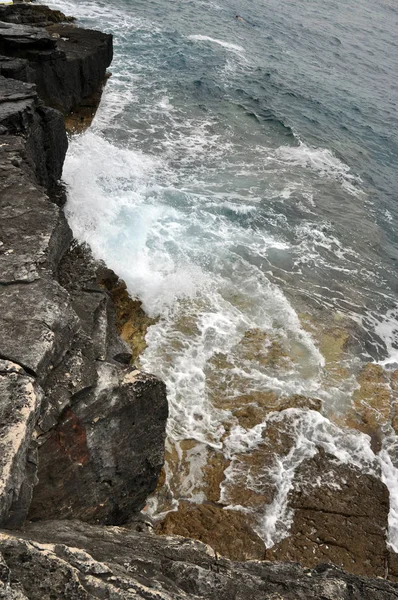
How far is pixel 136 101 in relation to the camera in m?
21.7

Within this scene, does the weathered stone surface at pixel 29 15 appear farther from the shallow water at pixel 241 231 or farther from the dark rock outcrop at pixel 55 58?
the shallow water at pixel 241 231

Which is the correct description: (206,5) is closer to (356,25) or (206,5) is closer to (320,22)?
(320,22)

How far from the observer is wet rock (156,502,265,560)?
7137 millimetres

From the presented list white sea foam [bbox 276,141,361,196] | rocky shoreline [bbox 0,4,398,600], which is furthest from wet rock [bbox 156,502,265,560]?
white sea foam [bbox 276,141,361,196]

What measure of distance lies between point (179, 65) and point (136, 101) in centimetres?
687

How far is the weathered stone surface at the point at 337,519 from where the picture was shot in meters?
7.39

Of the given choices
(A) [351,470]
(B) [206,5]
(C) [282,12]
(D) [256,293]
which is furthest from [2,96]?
(C) [282,12]

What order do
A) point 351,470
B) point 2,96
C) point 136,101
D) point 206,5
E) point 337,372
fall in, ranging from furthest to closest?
point 206,5 → point 136,101 → point 337,372 → point 2,96 → point 351,470

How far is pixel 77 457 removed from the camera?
17.1ft

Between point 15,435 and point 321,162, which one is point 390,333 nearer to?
point 321,162

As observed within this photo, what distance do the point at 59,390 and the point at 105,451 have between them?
3.38 ft

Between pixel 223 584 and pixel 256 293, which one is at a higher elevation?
pixel 223 584

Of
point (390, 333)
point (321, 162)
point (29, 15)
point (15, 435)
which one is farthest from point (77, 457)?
point (29, 15)

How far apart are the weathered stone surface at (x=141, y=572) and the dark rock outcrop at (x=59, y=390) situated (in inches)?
23.1
